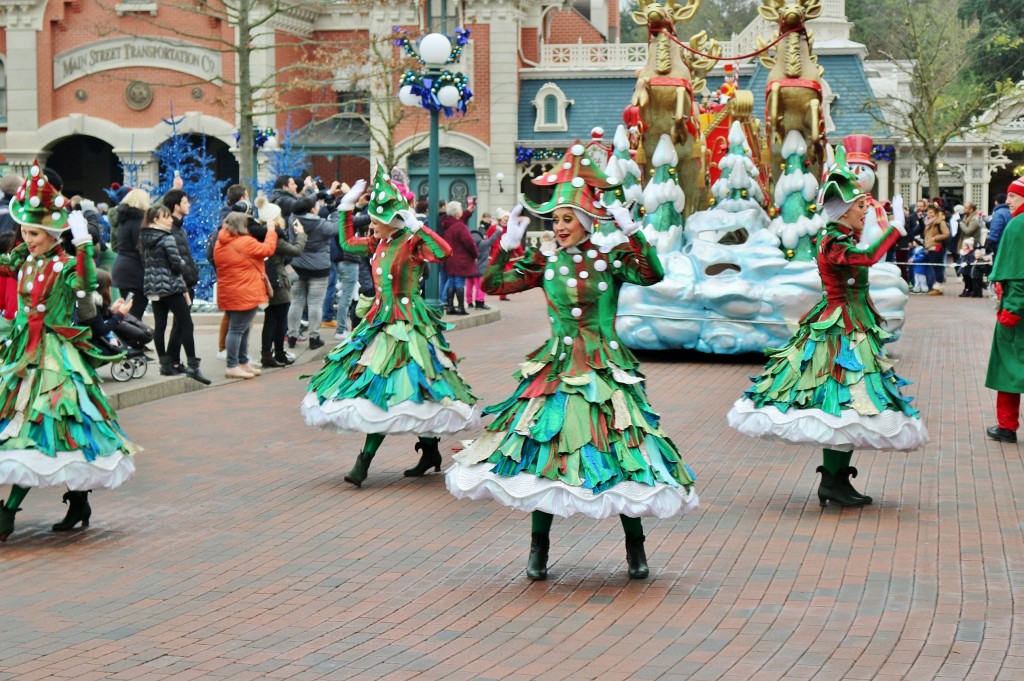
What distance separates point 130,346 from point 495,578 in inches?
320

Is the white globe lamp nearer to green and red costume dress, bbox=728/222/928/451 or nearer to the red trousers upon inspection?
the red trousers

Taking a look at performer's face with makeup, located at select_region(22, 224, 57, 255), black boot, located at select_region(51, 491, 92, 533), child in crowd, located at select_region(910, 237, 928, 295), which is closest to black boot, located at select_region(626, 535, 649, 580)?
black boot, located at select_region(51, 491, 92, 533)

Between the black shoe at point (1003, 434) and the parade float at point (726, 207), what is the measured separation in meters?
4.81

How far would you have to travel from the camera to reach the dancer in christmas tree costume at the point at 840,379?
8.36m

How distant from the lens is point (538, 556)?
7.05 m

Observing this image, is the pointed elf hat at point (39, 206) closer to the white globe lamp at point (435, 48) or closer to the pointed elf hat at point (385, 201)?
the pointed elf hat at point (385, 201)

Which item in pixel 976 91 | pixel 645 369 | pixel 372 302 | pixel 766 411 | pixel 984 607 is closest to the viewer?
pixel 984 607

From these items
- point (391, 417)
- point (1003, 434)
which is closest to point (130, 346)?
point (391, 417)

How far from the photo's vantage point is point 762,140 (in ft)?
69.5

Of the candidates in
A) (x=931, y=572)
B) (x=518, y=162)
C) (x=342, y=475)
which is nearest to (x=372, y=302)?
(x=342, y=475)

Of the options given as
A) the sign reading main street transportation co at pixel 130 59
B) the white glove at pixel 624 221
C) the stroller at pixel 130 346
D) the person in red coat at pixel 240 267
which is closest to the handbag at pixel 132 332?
the stroller at pixel 130 346

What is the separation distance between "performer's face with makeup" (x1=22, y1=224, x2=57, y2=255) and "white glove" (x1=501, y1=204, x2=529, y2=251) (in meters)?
2.72

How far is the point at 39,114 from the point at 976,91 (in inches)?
1011

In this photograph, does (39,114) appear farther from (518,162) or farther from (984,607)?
(984,607)
